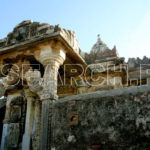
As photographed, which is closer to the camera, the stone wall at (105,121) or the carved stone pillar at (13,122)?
the stone wall at (105,121)

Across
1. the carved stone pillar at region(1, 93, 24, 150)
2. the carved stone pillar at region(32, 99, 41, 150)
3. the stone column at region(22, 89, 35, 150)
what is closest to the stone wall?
the carved stone pillar at region(32, 99, 41, 150)

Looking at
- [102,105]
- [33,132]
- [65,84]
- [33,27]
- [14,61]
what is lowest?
[33,132]

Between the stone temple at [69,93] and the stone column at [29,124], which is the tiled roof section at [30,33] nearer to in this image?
the stone temple at [69,93]

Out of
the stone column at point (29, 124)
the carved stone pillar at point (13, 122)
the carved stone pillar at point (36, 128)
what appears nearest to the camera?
the carved stone pillar at point (36, 128)

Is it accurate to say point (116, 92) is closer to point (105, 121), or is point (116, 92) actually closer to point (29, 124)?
point (105, 121)

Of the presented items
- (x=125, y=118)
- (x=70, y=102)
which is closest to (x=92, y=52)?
(x=70, y=102)

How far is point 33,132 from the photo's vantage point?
20.4ft

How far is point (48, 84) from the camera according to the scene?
4.71 m

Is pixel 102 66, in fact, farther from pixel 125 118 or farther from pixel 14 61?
pixel 125 118

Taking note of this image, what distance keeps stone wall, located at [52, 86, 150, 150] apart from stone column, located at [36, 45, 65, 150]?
0.64 metres

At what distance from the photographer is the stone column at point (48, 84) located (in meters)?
4.18

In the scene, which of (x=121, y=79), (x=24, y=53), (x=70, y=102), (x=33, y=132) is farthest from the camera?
(x=121, y=79)

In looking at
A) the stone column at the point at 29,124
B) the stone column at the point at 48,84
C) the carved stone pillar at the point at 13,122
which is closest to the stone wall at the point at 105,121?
the stone column at the point at 48,84

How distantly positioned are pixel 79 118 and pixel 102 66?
154 inches
